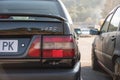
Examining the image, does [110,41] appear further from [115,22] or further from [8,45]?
[8,45]

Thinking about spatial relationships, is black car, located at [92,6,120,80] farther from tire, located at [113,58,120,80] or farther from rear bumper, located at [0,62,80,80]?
rear bumper, located at [0,62,80,80]

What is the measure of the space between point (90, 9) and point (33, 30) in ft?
478

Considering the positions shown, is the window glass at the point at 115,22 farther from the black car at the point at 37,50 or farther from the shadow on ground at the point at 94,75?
the black car at the point at 37,50

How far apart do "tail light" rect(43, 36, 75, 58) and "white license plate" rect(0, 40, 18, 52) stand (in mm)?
303

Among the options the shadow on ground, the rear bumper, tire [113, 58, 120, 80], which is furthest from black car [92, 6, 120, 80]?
the rear bumper

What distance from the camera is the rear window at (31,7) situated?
5.55 meters

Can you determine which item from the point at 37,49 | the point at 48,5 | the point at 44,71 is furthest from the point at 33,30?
the point at 48,5

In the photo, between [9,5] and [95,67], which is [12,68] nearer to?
[9,5]

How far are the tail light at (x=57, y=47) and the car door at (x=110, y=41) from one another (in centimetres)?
247

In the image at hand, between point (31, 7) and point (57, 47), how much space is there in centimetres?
175

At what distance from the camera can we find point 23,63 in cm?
394

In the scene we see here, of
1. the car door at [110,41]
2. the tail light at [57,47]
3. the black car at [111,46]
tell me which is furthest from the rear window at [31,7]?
the tail light at [57,47]

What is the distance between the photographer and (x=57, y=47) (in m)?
4.01

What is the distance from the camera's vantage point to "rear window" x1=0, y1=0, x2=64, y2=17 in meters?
5.55
